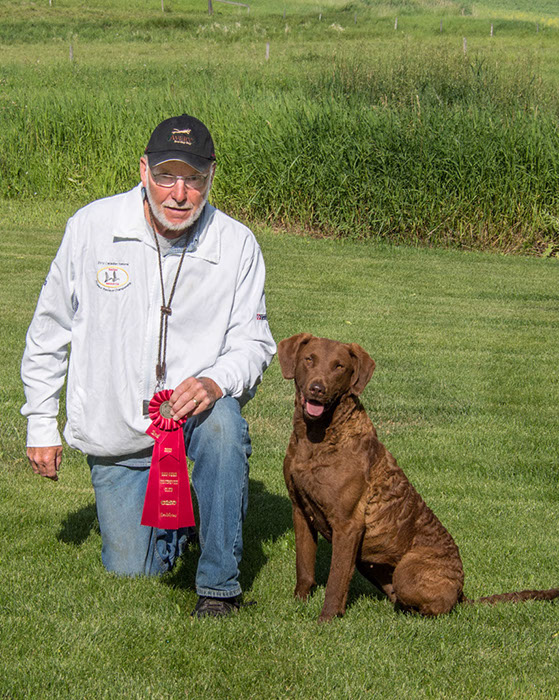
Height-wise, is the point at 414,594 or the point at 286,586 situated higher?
the point at 414,594

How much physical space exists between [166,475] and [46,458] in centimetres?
60

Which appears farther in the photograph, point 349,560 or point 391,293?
point 391,293

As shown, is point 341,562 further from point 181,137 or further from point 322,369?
point 181,137

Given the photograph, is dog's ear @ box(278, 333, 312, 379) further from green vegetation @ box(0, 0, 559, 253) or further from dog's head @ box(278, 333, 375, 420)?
green vegetation @ box(0, 0, 559, 253)

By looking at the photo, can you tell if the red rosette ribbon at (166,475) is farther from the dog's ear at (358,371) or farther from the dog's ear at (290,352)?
the dog's ear at (358,371)

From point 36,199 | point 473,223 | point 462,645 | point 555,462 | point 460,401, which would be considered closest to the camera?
point 462,645

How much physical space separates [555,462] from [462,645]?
104 inches

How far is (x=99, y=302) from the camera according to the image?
3652 millimetres

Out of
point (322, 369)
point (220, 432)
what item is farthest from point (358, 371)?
point (220, 432)

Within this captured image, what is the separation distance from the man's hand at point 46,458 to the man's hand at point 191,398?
74 cm

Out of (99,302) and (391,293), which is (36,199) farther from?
(99,302)

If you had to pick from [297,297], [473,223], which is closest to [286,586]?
[297,297]

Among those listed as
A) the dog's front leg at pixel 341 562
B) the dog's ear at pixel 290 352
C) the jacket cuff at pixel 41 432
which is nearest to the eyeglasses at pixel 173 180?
the dog's ear at pixel 290 352

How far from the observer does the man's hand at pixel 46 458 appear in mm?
3756
